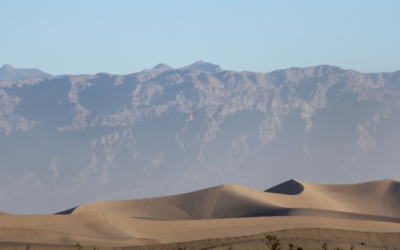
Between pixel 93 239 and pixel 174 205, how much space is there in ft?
102

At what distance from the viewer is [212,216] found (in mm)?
78938

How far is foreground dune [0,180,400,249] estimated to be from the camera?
51.0 metres

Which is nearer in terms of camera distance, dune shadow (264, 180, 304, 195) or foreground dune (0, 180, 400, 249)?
foreground dune (0, 180, 400, 249)

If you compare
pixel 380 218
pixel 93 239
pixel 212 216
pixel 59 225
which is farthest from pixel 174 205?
pixel 93 239

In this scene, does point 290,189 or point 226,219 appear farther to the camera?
point 290,189

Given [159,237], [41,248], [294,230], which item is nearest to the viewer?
[41,248]

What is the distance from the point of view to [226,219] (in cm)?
6234

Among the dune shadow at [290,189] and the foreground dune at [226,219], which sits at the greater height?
the dune shadow at [290,189]

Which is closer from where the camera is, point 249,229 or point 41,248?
point 41,248

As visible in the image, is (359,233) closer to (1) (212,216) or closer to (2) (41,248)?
(2) (41,248)

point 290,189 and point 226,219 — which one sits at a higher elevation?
point 290,189

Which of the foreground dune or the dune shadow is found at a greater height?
the dune shadow

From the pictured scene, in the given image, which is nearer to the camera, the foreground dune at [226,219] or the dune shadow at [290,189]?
the foreground dune at [226,219]

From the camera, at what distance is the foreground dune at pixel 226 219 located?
51.0m
